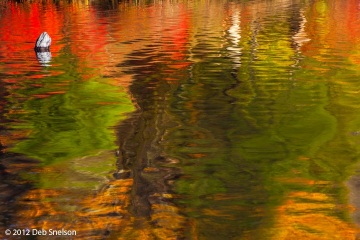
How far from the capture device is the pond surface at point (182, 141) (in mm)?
8094

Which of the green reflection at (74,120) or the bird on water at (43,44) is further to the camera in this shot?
the bird on water at (43,44)

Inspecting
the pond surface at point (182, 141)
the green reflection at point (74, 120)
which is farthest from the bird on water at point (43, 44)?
the green reflection at point (74, 120)

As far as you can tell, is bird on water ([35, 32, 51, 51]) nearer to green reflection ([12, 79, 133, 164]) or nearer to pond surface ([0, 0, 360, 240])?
pond surface ([0, 0, 360, 240])

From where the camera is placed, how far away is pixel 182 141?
38.9 ft

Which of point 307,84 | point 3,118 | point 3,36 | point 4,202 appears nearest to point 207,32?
point 3,36

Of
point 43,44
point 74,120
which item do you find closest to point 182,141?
point 74,120

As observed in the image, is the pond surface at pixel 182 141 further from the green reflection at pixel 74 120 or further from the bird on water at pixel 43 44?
the bird on water at pixel 43 44

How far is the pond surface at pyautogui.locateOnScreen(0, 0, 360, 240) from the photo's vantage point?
26.6 ft

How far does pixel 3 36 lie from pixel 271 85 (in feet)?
61.4

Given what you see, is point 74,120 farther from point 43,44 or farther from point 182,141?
point 43,44

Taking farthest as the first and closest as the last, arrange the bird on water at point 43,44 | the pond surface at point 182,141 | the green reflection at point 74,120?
1. the bird on water at point 43,44
2. the green reflection at point 74,120
3. the pond surface at point 182,141

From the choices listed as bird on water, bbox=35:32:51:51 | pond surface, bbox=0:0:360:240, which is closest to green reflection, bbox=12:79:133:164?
pond surface, bbox=0:0:360:240

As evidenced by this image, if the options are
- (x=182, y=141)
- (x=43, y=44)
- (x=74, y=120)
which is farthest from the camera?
(x=43, y=44)

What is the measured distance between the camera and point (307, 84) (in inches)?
697
